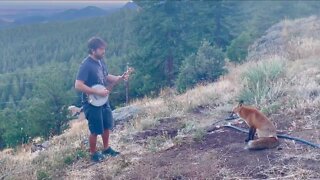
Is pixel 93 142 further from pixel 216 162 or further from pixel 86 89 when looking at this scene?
pixel 216 162

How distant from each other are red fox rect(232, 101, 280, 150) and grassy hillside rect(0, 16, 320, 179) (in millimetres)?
89

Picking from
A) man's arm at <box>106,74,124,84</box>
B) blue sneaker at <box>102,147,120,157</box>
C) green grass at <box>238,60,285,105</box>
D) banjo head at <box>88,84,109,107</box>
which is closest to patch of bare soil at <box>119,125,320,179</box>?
blue sneaker at <box>102,147,120,157</box>

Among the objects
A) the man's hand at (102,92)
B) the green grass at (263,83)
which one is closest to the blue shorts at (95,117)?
the man's hand at (102,92)

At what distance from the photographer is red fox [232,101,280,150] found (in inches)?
215

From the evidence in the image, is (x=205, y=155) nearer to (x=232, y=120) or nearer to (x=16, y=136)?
(x=232, y=120)

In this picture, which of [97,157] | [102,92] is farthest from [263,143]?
[97,157]

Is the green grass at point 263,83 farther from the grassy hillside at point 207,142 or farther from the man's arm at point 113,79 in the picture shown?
the man's arm at point 113,79

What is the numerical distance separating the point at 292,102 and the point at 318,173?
107 inches

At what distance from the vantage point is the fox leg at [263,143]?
17.8 ft

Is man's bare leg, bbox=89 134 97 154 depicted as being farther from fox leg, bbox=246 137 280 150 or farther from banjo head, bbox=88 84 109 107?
fox leg, bbox=246 137 280 150

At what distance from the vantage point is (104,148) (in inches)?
267

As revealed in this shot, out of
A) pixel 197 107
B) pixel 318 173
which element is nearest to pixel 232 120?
pixel 197 107

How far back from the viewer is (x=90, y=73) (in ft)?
20.5

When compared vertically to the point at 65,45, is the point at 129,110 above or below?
above
